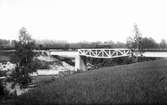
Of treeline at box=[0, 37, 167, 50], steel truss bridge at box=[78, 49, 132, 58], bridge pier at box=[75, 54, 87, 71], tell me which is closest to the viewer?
treeline at box=[0, 37, 167, 50]

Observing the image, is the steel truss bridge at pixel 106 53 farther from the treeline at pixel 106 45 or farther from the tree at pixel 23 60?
the tree at pixel 23 60

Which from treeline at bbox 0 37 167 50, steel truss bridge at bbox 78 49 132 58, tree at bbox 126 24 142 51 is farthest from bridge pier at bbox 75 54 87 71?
tree at bbox 126 24 142 51

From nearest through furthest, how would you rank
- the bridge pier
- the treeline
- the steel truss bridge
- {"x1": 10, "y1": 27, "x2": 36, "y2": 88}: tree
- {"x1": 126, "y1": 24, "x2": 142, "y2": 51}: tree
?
{"x1": 10, "y1": 27, "x2": 36, "y2": 88}: tree → {"x1": 126, "y1": 24, "x2": 142, "y2": 51}: tree → the treeline → the steel truss bridge → the bridge pier

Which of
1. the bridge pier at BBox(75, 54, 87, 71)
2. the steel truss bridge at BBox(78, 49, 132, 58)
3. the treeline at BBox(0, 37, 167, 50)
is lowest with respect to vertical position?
the bridge pier at BBox(75, 54, 87, 71)

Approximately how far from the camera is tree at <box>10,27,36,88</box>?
928 inches

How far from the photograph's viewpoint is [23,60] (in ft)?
81.6

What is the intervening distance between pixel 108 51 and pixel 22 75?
81.2ft

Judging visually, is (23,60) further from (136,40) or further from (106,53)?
(106,53)

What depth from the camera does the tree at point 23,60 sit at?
23.6 metres

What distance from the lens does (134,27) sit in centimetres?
3566

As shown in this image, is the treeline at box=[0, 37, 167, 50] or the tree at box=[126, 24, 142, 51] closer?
the tree at box=[126, 24, 142, 51]

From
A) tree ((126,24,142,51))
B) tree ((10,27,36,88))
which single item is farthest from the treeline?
tree ((10,27,36,88))

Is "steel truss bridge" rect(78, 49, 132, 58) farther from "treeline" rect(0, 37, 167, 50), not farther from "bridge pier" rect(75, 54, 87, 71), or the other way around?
"treeline" rect(0, 37, 167, 50)

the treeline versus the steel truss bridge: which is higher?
the treeline
